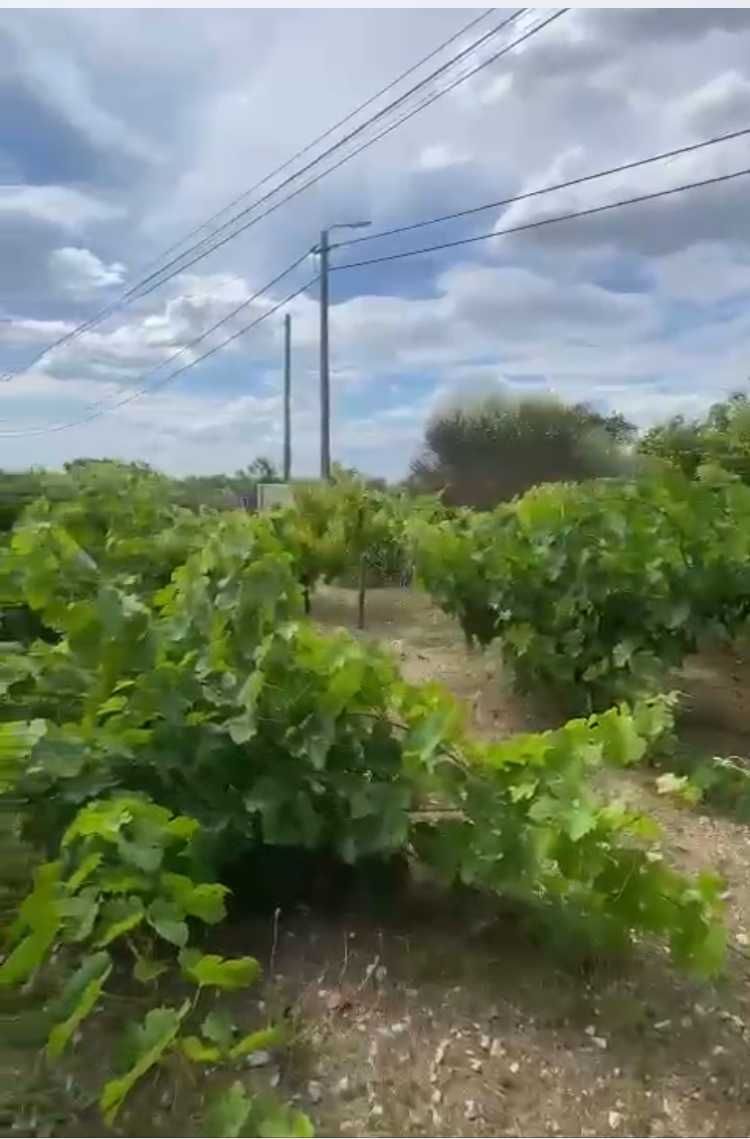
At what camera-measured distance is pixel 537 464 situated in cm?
749

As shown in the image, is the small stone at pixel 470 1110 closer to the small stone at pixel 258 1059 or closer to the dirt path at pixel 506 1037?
the dirt path at pixel 506 1037

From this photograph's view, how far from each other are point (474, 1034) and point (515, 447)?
633 cm

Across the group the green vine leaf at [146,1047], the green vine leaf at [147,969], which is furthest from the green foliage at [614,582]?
the green vine leaf at [146,1047]

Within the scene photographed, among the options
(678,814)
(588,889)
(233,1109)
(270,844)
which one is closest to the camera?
(233,1109)

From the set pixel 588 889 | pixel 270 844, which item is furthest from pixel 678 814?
pixel 270 844

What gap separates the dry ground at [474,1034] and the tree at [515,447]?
17.4 feet

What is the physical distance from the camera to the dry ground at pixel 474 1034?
1425 mm

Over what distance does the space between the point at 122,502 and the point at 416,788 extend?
107 inches

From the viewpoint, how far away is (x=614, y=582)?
3.29 m

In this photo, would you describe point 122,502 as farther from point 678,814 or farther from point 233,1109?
point 233,1109

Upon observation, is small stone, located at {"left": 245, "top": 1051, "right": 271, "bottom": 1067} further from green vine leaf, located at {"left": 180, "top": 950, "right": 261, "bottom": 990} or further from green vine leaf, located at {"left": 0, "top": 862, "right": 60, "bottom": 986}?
green vine leaf, located at {"left": 0, "top": 862, "right": 60, "bottom": 986}

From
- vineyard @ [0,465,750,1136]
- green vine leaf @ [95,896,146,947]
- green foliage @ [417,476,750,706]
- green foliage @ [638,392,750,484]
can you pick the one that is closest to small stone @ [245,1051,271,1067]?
vineyard @ [0,465,750,1136]

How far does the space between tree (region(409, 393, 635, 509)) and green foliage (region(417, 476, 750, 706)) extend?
3.36m

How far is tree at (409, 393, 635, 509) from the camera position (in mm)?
7254
